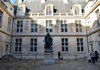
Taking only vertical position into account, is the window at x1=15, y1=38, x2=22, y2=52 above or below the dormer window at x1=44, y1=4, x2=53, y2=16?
below

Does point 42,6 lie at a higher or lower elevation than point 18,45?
higher

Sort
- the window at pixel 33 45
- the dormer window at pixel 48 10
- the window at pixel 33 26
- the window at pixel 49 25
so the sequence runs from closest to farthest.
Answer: the window at pixel 33 45 < the window at pixel 49 25 < the window at pixel 33 26 < the dormer window at pixel 48 10

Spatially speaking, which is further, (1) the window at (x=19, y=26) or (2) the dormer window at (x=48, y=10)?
(2) the dormer window at (x=48, y=10)

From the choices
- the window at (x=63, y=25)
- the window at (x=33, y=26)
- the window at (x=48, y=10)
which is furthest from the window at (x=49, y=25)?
the window at (x=33, y=26)

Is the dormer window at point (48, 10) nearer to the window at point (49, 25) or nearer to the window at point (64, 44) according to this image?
the window at point (49, 25)

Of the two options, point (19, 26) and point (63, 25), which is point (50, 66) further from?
point (19, 26)

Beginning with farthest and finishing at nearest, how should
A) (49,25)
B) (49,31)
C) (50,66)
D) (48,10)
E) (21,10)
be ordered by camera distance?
(21,10)
(48,10)
(49,25)
(49,31)
(50,66)

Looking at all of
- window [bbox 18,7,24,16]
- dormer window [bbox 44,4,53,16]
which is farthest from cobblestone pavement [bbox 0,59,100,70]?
window [bbox 18,7,24,16]

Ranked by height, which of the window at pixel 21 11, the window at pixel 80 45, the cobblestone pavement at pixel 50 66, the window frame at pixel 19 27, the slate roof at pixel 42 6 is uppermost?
the slate roof at pixel 42 6

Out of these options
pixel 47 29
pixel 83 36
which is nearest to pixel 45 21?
pixel 47 29

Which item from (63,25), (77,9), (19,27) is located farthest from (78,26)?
(19,27)

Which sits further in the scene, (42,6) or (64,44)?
(42,6)

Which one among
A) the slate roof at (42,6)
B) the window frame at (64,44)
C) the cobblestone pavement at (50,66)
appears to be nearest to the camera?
the cobblestone pavement at (50,66)

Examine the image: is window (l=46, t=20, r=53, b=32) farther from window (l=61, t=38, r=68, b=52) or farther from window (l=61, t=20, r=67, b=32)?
window (l=61, t=38, r=68, b=52)
